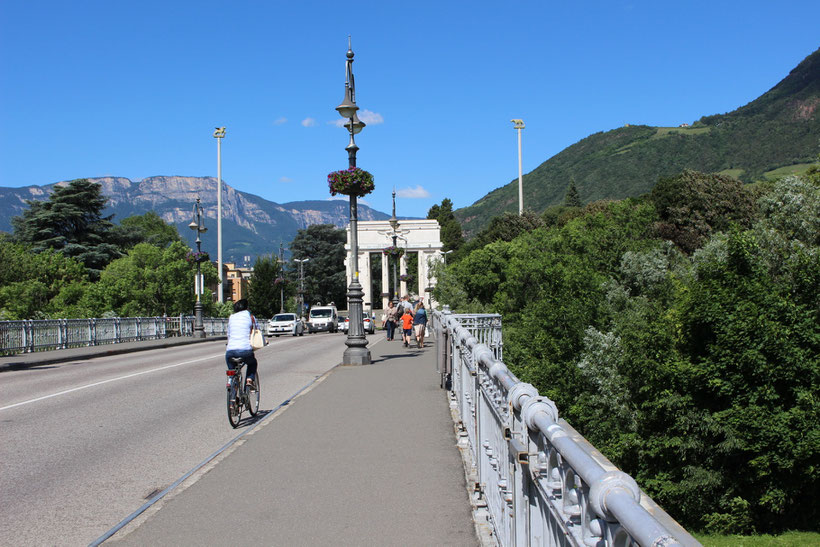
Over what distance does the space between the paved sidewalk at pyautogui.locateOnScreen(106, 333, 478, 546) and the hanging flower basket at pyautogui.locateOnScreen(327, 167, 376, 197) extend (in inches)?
381

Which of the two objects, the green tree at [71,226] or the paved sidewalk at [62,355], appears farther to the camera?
the green tree at [71,226]

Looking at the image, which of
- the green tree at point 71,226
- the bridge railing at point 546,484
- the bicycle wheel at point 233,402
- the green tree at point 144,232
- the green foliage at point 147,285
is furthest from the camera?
the green tree at point 144,232

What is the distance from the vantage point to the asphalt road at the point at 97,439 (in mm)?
6141

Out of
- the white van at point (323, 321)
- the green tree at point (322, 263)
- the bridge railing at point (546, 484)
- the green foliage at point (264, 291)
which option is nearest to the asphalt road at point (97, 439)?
the bridge railing at point (546, 484)

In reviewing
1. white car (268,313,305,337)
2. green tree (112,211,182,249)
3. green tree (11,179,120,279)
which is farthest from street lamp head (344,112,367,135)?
green tree (112,211,182,249)

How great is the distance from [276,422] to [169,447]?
5.54ft

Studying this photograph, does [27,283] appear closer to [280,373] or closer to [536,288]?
[536,288]

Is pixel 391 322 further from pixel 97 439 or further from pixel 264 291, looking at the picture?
pixel 264 291

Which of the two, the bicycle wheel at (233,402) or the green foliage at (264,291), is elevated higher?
the green foliage at (264,291)

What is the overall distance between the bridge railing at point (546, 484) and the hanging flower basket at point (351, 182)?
1418cm

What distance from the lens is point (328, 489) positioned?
677 centimetres

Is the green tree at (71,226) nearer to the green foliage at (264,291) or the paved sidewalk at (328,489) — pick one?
the green foliage at (264,291)

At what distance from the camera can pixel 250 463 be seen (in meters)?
7.81

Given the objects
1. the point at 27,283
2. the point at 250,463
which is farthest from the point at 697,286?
the point at 27,283
